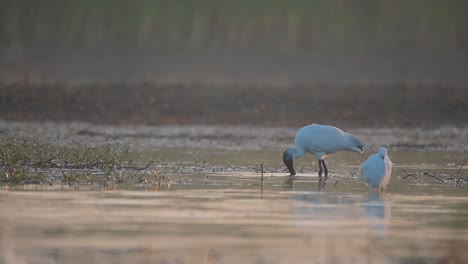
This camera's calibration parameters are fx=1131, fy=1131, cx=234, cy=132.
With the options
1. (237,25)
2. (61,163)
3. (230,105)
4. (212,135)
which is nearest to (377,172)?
(61,163)

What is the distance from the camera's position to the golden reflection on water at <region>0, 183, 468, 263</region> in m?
8.53

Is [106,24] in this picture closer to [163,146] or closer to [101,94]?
[101,94]

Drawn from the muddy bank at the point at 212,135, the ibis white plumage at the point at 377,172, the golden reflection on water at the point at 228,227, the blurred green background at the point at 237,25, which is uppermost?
the blurred green background at the point at 237,25

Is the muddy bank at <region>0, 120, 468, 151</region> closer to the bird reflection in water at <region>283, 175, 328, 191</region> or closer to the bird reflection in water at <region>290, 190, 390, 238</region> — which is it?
the bird reflection in water at <region>283, 175, 328, 191</region>

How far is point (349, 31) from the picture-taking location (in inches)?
1363

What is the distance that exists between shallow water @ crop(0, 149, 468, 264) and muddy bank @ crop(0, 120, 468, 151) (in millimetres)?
6107

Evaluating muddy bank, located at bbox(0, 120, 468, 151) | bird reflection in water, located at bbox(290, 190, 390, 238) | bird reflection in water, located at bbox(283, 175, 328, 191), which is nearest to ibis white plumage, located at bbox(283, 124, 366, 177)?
bird reflection in water, located at bbox(283, 175, 328, 191)

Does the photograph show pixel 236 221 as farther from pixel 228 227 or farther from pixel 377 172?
pixel 377 172

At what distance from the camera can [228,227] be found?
9.89 m

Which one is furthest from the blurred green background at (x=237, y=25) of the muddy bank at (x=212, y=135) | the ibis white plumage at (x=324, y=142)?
the ibis white plumage at (x=324, y=142)

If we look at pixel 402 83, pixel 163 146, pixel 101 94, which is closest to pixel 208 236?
pixel 163 146

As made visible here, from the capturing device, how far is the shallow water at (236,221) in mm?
8570

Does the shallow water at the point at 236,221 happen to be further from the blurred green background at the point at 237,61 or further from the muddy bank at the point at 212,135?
the blurred green background at the point at 237,61

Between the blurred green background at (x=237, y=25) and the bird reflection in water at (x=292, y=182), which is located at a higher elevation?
the blurred green background at (x=237, y=25)
